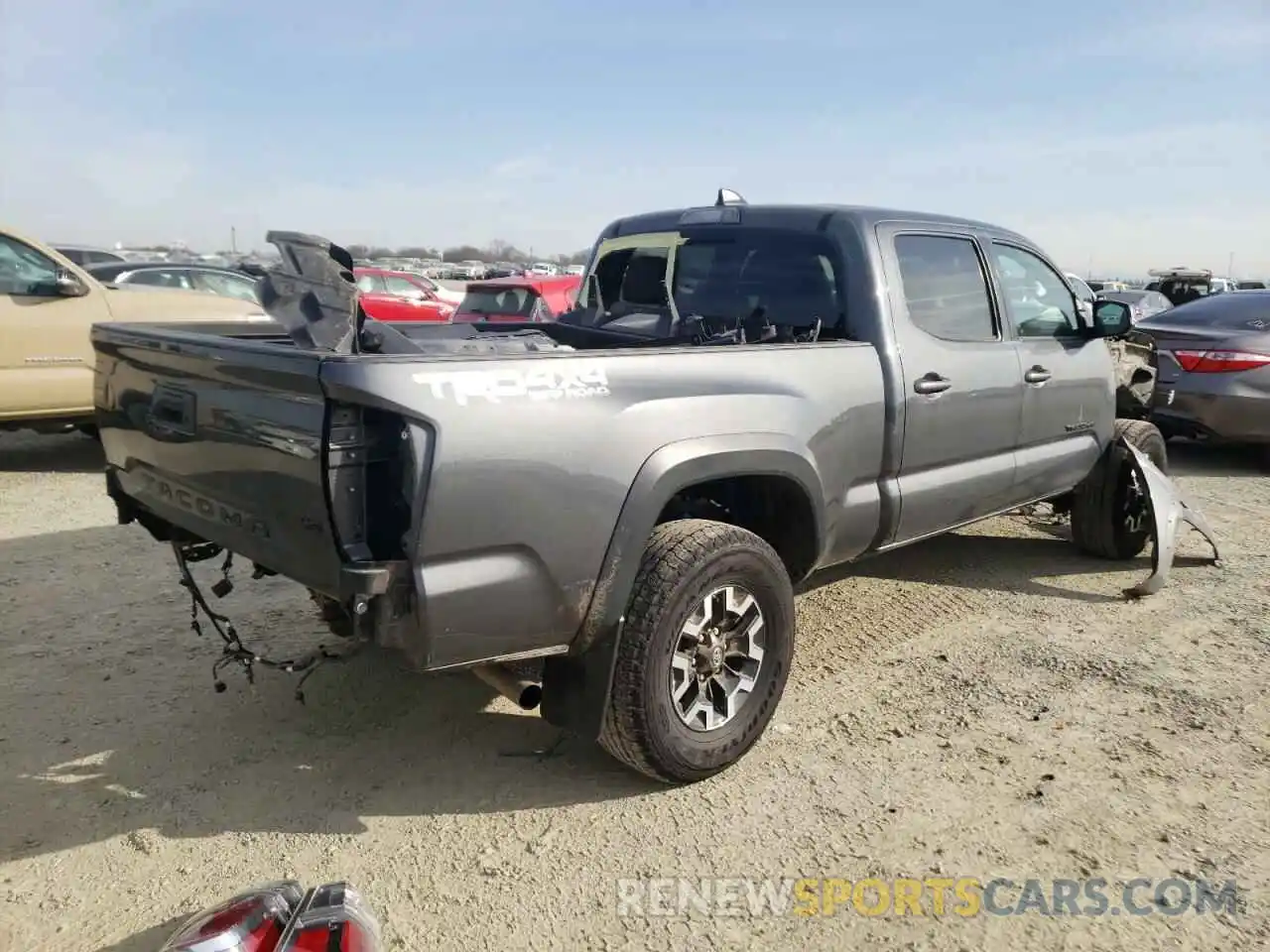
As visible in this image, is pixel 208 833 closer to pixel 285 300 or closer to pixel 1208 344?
pixel 285 300

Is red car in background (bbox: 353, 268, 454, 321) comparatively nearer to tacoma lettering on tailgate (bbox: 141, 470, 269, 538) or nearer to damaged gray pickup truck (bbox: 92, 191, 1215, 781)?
damaged gray pickup truck (bbox: 92, 191, 1215, 781)

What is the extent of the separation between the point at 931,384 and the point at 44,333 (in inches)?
248

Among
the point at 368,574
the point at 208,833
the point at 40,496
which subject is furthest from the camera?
the point at 40,496

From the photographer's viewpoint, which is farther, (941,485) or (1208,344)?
(1208,344)

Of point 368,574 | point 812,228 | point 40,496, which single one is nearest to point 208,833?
point 368,574

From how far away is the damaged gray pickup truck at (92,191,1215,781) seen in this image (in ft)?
7.73

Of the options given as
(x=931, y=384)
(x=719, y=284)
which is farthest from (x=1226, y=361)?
(x=719, y=284)

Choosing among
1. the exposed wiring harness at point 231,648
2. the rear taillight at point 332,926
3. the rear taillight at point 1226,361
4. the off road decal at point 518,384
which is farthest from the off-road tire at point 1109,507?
the rear taillight at point 332,926

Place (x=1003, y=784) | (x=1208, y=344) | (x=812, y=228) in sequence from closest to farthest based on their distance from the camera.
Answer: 1. (x=1003, y=784)
2. (x=812, y=228)
3. (x=1208, y=344)

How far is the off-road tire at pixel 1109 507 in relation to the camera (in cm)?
525

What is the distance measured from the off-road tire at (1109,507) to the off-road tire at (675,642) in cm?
292

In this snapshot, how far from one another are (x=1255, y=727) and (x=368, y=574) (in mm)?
3229

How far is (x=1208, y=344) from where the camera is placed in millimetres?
7688

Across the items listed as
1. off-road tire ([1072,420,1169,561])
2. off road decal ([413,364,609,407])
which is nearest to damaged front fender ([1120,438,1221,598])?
off-road tire ([1072,420,1169,561])
